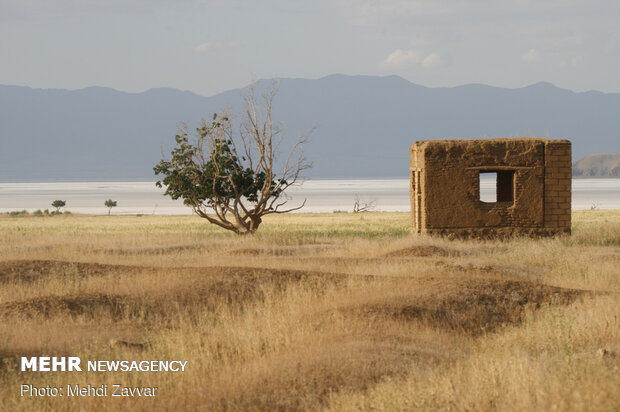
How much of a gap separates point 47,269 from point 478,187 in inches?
495

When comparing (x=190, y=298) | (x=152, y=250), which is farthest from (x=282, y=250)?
(x=190, y=298)

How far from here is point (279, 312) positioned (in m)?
12.1

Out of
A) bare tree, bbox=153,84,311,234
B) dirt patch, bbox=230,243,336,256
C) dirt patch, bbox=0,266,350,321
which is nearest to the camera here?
dirt patch, bbox=0,266,350,321

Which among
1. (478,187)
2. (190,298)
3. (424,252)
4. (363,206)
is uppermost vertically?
(478,187)

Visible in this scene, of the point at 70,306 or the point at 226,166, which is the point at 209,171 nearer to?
the point at 226,166

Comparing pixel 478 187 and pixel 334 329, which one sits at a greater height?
pixel 478 187

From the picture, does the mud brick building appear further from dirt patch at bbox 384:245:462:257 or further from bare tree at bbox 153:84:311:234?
bare tree at bbox 153:84:311:234

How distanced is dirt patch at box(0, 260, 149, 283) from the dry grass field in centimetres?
7

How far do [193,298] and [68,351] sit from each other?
415cm

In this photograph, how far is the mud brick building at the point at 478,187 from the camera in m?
23.1

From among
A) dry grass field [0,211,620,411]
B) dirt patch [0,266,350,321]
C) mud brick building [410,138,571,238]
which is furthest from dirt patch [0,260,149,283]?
mud brick building [410,138,571,238]

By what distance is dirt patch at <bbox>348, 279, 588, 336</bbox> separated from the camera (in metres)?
11.5

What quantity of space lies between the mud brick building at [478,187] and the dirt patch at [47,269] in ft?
32.0

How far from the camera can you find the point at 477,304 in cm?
1237
